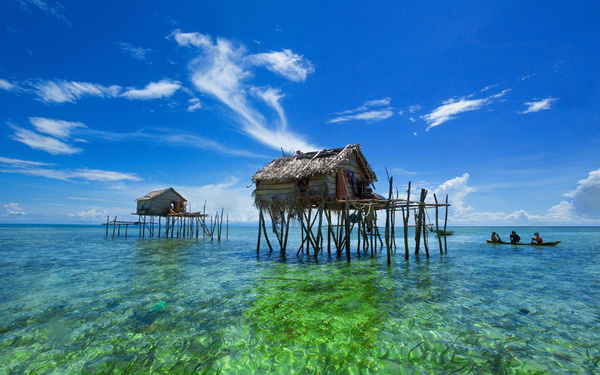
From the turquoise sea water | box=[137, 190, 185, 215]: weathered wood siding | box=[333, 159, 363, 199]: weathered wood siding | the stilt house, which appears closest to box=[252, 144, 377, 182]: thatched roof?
the stilt house

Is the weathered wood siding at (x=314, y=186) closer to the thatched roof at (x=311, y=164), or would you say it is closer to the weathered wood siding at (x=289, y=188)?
the weathered wood siding at (x=289, y=188)

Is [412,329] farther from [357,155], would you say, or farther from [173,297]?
[357,155]

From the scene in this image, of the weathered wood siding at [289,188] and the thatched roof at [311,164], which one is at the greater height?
the thatched roof at [311,164]

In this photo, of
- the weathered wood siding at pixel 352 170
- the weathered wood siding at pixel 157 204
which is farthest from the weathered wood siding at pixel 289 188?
the weathered wood siding at pixel 157 204

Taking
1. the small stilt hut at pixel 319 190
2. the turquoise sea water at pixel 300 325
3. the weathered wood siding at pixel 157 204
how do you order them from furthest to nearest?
the weathered wood siding at pixel 157 204 → the small stilt hut at pixel 319 190 → the turquoise sea water at pixel 300 325

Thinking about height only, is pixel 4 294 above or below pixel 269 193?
below

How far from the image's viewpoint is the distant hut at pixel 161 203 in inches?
1416

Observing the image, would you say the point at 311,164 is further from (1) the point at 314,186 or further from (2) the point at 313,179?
(1) the point at 314,186

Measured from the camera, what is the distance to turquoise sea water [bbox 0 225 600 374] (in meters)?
4.76

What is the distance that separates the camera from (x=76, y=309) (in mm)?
7609

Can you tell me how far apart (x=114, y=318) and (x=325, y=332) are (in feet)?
16.7

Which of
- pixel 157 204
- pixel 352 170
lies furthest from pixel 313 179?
pixel 157 204

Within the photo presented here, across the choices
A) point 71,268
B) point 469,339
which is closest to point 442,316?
point 469,339

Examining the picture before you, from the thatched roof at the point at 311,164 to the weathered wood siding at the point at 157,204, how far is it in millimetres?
A: 22933
